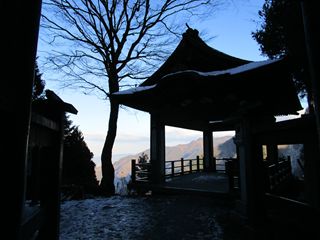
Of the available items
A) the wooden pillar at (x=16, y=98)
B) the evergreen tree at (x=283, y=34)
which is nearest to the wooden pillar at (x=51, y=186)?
the wooden pillar at (x=16, y=98)

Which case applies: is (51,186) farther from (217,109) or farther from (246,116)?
(217,109)

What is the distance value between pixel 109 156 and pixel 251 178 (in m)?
9.23

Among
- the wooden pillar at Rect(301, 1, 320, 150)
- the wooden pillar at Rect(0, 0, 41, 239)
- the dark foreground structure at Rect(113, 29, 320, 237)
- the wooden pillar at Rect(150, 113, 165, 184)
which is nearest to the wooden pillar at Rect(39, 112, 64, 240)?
the wooden pillar at Rect(0, 0, 41, 239)

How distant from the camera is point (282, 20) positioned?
11953 mm

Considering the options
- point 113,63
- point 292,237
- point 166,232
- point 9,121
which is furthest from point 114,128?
point 9,121

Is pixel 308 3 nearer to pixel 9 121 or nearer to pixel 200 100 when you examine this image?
pixel 9 121

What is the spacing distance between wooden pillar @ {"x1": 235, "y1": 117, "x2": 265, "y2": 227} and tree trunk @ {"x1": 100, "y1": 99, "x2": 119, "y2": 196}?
8.60m

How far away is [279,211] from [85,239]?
12.7ft

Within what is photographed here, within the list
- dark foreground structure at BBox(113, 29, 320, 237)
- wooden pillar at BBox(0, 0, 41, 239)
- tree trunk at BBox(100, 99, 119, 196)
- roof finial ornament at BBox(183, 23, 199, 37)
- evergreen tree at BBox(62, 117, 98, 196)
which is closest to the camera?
wooden pillar at BBox(0, 0, 41, 239)

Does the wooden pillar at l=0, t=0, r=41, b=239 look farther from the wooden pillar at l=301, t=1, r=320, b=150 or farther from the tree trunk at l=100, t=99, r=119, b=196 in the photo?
the tree trunk at l=100, t=99, r=119, b=196

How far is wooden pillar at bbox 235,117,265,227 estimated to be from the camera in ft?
16.1

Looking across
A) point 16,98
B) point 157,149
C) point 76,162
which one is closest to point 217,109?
point 157,149

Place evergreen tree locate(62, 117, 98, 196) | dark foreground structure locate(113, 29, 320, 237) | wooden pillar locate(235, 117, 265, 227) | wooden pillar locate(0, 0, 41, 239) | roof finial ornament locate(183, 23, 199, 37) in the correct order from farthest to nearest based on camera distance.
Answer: evergreen tree locate(62, 117, 98, 196) < roof finial ornament locate(183, 23, 199, 37) < wooden pillar locate(235, 117, 265, 227) < dark foreground structure locate(113, 29, 320, 237) < wooden pillar locate(0, 0, 41, 239)

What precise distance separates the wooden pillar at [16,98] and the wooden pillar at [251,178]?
14.8ft
